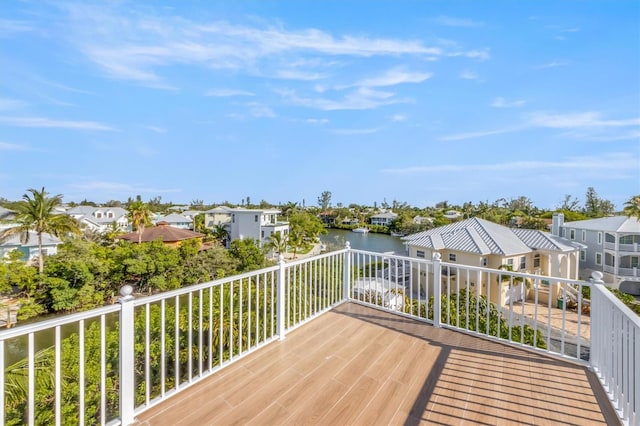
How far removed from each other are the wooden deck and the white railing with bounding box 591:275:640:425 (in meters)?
0.12

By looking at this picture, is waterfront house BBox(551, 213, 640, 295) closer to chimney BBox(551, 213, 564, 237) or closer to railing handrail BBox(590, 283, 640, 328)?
chimney BBox(551, 213, 564, 237)

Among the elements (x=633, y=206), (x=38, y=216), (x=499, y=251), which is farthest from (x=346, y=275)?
(x=633, y=206)

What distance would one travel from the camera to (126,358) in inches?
72.9

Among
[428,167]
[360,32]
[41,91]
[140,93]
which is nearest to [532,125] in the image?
[360,32]

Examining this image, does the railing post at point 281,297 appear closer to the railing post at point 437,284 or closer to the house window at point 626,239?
the railing post at point 437,284

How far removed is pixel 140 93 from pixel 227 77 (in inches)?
114

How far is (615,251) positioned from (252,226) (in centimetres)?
2535

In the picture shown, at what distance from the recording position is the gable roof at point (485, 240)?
14023 millimetres

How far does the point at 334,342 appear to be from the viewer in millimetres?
3135

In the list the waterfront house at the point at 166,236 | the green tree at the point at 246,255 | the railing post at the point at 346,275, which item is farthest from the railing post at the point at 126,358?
the waterfront house at the point at 166,236

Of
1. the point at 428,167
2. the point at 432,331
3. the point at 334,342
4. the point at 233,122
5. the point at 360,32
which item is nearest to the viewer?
the point at 334,342

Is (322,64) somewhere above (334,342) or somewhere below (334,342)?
above

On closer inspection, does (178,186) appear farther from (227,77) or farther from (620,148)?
(620,148)

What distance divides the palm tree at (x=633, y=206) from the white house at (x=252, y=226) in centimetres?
2370
